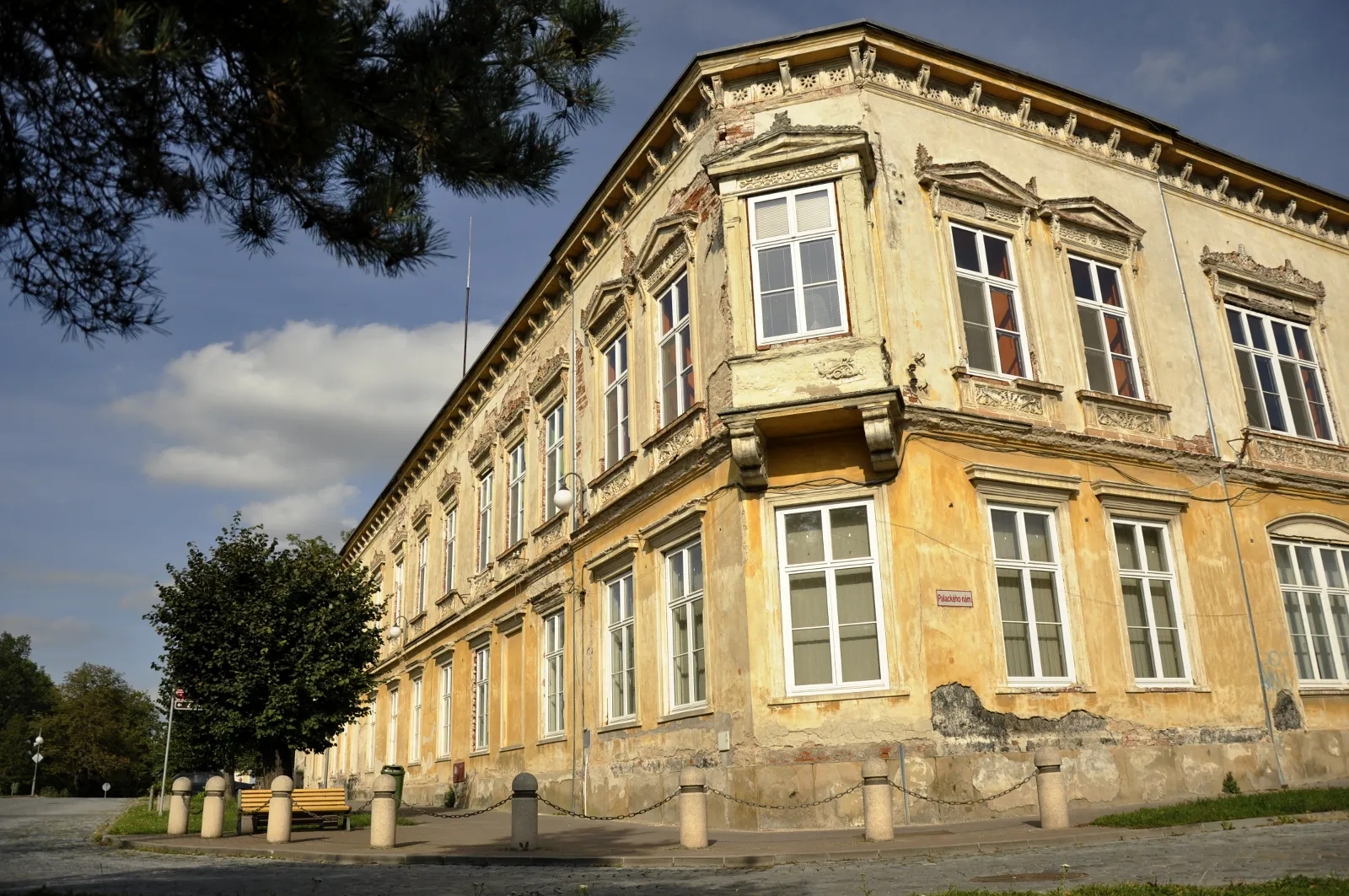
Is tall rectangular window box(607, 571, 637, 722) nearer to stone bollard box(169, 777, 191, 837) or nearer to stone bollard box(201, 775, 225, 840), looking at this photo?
stone bollard box(201, 775, 225, 840)

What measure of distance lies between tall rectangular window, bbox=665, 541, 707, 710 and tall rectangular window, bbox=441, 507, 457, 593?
14.2 meters

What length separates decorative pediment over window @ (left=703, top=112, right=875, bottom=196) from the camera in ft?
46.3

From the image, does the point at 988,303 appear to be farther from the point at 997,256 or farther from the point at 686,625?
the point at 686,625

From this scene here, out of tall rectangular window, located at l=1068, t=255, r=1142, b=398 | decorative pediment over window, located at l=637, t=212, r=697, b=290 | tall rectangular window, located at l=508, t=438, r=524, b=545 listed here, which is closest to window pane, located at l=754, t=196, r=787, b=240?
decorative pediment over window, located at l=637, t=212, r=697, b=290

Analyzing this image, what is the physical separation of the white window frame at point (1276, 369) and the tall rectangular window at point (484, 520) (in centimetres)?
1643

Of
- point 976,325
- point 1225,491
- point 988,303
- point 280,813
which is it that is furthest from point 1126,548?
point 280,813

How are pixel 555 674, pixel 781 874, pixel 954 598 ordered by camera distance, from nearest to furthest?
1. pixel 781 874
2. pixel 954 598
3. pixel 555 674

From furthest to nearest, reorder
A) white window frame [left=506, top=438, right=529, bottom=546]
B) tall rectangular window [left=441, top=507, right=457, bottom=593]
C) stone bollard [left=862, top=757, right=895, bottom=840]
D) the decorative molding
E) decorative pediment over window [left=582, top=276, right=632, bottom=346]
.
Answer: tall rectangular window [left=441, top=507, right=457, bottom=593] < white window frame [left=506, top=438, right=529, bottom=546] < decorative pediment over window [left=582, top=276, right=632, bottom=346] < the decorative molding < stone bollard [left=862, top=757, right=895, bottom=840]

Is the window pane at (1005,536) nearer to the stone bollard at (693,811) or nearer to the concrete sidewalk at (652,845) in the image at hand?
the concrete sidewalk at (652,845)

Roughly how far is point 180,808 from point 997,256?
14.8m

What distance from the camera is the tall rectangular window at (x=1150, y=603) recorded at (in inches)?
565

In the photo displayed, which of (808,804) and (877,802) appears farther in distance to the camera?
(808,804)

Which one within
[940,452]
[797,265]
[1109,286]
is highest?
[1109,286]

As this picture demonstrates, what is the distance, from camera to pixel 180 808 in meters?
15.9
